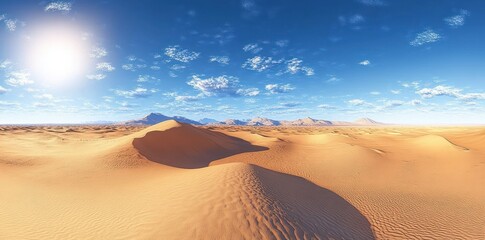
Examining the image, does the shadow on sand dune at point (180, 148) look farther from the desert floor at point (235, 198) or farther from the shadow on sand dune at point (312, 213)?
the shadow on sand dune at point (312, 213)

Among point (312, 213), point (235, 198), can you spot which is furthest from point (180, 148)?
point (312, 213)

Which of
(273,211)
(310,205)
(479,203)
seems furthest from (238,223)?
(479,203)

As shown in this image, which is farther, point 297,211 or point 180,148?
point 180,148

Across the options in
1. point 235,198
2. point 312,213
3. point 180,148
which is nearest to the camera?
point 235,198

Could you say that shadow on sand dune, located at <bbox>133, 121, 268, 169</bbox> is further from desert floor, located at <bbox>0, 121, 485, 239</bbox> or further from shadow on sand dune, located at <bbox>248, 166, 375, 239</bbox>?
shadow on sand dune, located at <bbox>248, 166, 375, 239</bbox>

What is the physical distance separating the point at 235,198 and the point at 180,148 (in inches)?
702

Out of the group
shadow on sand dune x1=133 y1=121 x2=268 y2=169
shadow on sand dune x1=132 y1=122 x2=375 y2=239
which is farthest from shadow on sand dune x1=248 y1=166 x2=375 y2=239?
shadow on sand dune x1=133 y1=121 x2=268 y2=169

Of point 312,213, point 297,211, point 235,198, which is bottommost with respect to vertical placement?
point 312,213

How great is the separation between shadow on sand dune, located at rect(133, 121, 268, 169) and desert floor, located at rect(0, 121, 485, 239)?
1.44 ft

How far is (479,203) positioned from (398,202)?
406cm

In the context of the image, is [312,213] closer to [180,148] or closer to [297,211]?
[297,211]

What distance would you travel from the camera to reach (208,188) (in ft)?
35.6

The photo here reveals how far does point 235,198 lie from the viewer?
9812 mm

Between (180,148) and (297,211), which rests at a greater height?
(180,148)
